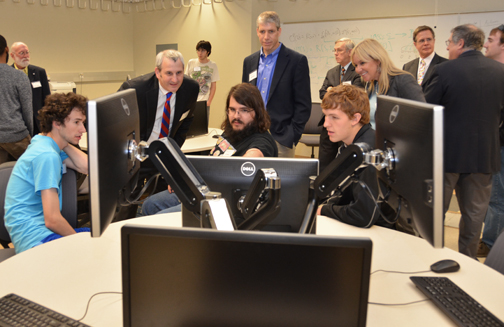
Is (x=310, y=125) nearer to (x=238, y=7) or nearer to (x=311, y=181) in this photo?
(x=238, y=7)

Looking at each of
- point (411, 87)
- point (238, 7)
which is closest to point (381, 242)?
point (411, 87)

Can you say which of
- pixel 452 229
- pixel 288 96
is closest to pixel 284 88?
pixel 288 96

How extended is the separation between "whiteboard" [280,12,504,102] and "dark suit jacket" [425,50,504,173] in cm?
241

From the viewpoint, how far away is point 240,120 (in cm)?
235

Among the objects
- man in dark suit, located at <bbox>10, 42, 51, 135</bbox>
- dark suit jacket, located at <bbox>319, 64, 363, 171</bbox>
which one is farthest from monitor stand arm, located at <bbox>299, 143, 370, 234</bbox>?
man in dark suit, located at <bbox>10, 42, 51, 135</bbox>

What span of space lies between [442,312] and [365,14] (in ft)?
16.2

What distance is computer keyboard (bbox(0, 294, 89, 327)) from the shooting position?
1076 millimetres

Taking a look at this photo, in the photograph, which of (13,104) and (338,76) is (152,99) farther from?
(338,76)

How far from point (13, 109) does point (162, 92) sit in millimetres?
1681

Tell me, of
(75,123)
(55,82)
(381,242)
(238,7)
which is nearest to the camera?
(381,242)

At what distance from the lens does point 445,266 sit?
144cm

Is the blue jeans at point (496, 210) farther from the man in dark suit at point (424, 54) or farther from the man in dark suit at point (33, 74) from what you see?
the man in dark suit at point (33, 74)

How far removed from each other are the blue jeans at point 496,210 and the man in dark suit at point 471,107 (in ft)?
1.08

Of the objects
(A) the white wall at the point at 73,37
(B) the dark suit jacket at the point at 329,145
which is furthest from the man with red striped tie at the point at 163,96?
(A) the white wall at the point at 73,37
